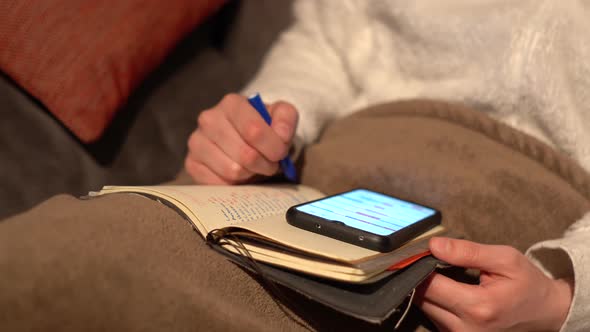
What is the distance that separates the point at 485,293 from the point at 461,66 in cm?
36

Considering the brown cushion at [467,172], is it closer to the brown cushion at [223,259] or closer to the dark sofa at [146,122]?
the brown cushion at [223,259]

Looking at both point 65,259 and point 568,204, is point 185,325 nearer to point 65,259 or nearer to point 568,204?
point 65,259

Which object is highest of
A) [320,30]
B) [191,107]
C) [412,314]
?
[320,30]

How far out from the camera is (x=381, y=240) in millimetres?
444

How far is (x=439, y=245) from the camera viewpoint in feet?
1.54

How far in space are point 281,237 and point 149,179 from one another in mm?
382

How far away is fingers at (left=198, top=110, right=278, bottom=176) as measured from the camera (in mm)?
612

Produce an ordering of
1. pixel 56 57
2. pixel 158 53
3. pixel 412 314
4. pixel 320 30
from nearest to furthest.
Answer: pixel 412 314 < pixel 56 57 < pixel 158 53 < pixel 320 30

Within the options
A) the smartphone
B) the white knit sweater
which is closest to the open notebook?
the smartphone

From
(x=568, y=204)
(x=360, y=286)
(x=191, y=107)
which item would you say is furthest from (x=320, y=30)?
(x=360, y=286)

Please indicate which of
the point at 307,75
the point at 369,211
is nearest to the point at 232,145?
the point at 369,211

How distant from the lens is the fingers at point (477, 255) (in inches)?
18.5

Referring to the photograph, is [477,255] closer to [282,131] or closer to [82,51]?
[282,131]

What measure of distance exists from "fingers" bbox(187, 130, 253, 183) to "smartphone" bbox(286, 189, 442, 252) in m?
0.13
